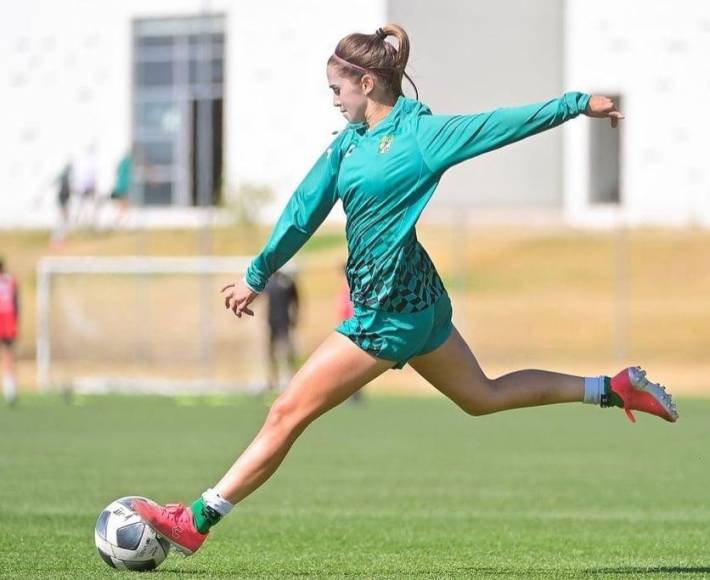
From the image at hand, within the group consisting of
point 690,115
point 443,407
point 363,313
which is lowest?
point 443,407

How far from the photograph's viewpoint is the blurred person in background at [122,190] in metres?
45.9

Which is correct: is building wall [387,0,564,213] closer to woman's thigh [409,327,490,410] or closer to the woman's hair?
woman's thigh [409,327,490,410]

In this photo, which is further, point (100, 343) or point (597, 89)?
point (597, 89)

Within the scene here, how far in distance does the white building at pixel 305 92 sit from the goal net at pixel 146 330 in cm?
879

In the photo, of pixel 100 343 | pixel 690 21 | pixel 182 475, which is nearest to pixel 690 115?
pixel 690 21

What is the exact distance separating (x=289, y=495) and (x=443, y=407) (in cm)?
1374

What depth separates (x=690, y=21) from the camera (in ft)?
141

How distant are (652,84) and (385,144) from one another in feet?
120

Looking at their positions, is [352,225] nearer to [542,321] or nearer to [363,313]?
[363,313]

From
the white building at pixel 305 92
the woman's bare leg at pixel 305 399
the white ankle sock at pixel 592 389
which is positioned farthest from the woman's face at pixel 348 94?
the white building at pixel 305 92

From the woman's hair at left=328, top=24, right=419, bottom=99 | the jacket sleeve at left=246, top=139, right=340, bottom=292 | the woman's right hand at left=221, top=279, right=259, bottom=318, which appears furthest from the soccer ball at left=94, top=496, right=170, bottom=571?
the woman's hair at left=328, top=24, right=419, bottom=99

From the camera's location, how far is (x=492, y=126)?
7.75 metres

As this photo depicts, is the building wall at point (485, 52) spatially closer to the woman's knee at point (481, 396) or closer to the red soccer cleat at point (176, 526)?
the woman's knee at point (481, 396)

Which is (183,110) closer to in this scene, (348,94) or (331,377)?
(348,94)
